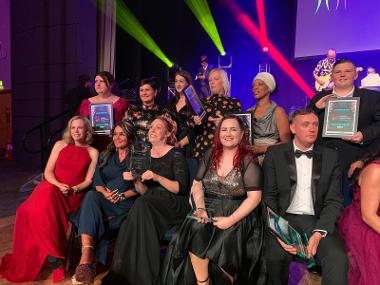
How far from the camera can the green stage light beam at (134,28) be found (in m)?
8.81

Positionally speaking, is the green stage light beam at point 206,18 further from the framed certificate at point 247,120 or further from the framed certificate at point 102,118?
the framed certificate at point 247,120

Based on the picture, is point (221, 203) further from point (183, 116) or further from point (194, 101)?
point (183, 116)

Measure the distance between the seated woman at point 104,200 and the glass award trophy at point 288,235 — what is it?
122cm

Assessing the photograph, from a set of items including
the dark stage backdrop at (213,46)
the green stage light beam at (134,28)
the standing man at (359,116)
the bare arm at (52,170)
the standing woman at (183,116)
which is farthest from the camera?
the green stage light beam at (134,28)

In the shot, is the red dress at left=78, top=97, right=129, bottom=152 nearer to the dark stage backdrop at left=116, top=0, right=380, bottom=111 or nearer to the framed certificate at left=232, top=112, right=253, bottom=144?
the framed certificate at left=232, top=112, right=253, bottom=144

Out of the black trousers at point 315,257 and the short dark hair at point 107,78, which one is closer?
the black trousers at point 315,257

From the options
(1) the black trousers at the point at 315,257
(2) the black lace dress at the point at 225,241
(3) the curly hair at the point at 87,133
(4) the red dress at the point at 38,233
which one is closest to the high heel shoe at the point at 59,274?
(4) the red dress at the point at 38,233

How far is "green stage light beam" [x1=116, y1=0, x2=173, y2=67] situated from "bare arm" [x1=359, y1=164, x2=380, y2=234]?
7848mm

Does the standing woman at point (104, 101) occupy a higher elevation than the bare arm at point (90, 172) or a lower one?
higher

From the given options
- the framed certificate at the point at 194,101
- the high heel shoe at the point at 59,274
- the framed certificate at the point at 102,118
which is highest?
the framed certificate at the point at 194,101

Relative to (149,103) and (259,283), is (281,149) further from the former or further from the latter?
(149,103)

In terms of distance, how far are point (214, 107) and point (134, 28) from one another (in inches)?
253

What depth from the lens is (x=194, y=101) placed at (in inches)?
126

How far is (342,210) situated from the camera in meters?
2.38
